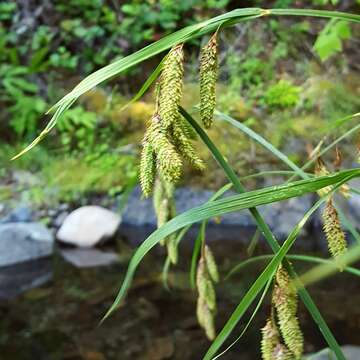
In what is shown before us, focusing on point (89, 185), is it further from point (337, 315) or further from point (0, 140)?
point (337, 315)

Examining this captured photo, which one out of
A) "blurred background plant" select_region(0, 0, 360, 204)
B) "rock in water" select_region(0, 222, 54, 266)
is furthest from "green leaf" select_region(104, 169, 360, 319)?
"blurred background plant" select_region(0, 0, 360, 204)

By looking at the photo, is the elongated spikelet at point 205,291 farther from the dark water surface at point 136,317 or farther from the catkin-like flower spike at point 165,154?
the dark water surface at point 136,317

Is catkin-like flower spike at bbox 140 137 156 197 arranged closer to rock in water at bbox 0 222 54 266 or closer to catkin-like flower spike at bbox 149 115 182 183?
catkin-like flower spike at bbox 149 115 182 183

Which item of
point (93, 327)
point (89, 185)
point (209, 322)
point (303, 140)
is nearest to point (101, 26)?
point (89, 185)

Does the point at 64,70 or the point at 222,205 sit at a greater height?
the point at 64,70

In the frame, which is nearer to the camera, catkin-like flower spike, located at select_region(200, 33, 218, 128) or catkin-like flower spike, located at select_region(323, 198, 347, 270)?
catkin-like flower spike, located at select_region(200, 33, 218, 128)

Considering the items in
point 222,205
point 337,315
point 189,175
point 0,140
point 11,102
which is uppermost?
point 11,102
